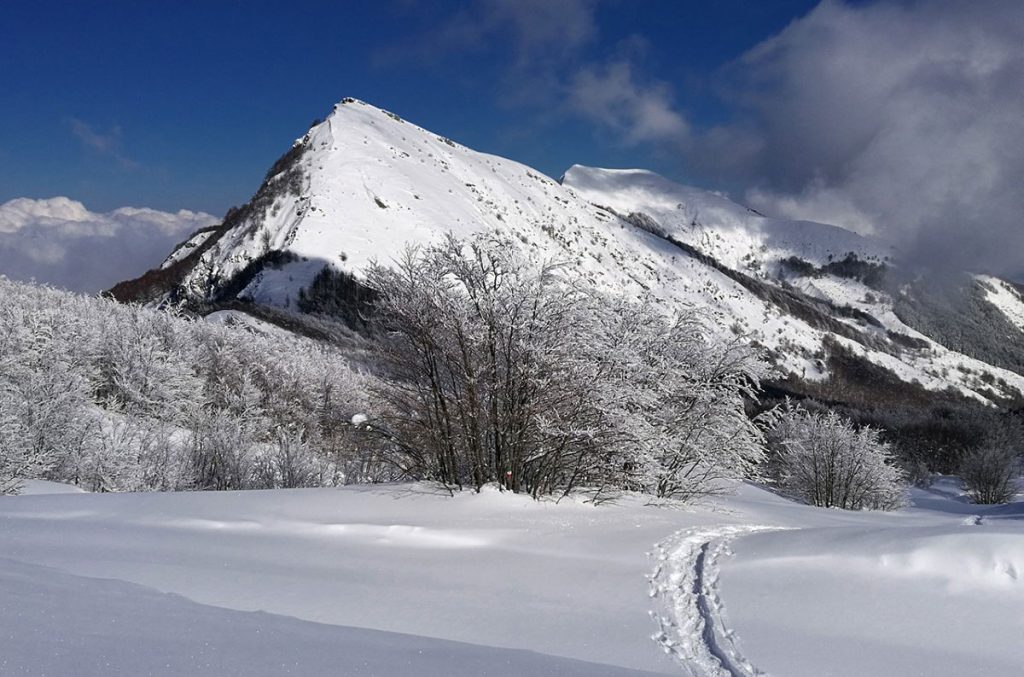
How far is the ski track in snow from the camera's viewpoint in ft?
19.9

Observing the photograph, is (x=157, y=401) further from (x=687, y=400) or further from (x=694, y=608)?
(x=694, y=608)

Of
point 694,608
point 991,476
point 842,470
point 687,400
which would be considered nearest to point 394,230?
point 842,470

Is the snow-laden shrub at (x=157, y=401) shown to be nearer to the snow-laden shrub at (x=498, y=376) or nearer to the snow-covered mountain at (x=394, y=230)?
the snow-laden shrub at (x=498, y=376)

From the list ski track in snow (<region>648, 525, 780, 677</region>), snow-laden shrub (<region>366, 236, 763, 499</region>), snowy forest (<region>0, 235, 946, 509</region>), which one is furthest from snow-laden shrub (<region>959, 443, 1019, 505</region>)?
ski track in snow (<region>648, 525, 780, 677</region>)

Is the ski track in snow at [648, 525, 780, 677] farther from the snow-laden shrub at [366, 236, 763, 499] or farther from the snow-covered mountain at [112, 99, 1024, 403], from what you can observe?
the snow-covered mountain at [112, 99, 1024, 403]

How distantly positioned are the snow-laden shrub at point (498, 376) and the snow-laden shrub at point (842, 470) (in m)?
27.6

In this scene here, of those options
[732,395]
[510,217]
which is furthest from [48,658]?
[510,217]

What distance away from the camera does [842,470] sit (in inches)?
1565

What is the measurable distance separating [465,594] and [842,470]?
38230 millimetres

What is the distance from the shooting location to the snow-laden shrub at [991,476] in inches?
2106

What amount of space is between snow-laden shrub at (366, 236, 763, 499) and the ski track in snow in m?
3.53

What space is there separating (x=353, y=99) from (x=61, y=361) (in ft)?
493

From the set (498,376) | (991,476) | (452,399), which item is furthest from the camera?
(991,476)

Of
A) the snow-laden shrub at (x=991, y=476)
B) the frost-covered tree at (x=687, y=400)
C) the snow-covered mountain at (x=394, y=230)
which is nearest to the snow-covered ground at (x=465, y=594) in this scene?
the frost-covered tree at (x=687, y=400)
